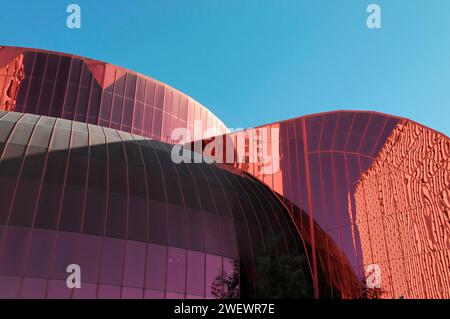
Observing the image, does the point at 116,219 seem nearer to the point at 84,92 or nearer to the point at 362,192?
the point at 362,192

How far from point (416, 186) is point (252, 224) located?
8.52 meters

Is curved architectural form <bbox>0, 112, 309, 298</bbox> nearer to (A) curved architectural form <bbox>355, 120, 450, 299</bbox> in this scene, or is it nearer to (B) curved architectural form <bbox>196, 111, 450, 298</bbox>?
(B) curved architectural form <bbox>196, 111, 450, 298</bbox>

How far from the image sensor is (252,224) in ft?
81.5

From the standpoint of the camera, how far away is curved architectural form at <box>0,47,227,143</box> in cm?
3388

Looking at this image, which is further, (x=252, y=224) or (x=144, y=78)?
(x=144, y=78)

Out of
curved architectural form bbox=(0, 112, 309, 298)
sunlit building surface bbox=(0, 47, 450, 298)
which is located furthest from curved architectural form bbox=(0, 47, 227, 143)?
curved architectural form bbox=(0, 112, 309, 298)

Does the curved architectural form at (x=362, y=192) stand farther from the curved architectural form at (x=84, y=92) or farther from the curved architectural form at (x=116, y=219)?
the curved architectural form at (x=84, y=92)

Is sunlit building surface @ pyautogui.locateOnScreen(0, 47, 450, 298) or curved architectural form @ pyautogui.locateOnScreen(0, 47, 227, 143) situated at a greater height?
curved architectural form @ pyautogui.locateOnScreen(0, 47, 227, 143)

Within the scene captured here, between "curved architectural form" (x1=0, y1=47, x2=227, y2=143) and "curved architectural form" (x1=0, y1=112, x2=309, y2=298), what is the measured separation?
8.01 meters

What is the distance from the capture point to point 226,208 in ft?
80.8

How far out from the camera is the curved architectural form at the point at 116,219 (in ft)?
61.0

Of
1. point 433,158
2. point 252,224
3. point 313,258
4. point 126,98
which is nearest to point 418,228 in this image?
point 433,158
